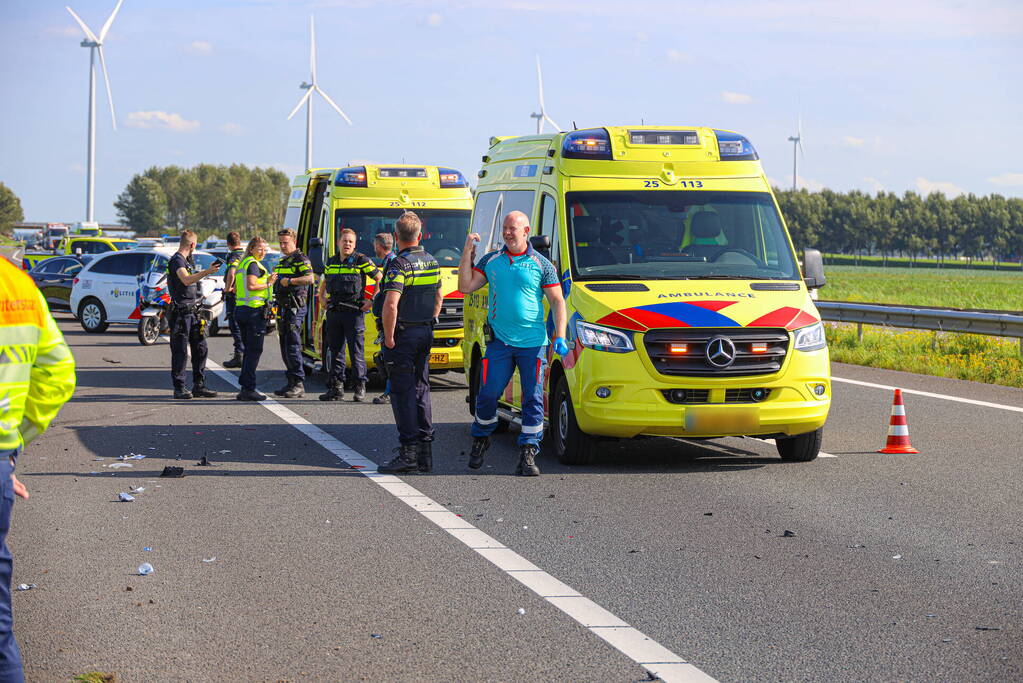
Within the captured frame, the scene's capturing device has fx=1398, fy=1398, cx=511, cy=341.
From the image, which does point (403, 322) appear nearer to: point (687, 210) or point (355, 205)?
point (687, 210)

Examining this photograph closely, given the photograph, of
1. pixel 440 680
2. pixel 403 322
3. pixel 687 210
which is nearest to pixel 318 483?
pixel 403 322

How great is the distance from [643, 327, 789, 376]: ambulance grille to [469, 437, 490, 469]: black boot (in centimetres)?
133

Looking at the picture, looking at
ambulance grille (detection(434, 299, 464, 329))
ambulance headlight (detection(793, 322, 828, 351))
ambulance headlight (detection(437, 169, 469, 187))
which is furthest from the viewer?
ambulance headlight (detection(437, 169, 469, 187))

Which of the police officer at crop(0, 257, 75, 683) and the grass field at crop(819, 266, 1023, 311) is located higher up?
the police officer at crop(0, 257, 75, 683)

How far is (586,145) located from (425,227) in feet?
19.9

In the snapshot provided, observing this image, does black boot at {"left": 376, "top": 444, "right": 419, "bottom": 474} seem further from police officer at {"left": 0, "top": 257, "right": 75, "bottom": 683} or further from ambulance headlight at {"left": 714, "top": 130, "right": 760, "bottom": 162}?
police officer at {"left": 0, "top": 257, "right": 75, "bottom": 683}

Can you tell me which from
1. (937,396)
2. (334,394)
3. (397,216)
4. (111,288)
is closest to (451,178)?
(397,216)

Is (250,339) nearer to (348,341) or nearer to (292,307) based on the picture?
(292,307)

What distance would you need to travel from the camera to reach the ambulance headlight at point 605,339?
973 centimetres

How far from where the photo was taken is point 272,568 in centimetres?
678

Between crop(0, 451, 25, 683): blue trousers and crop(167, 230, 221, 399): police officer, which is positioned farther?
crop(167, 230, 221, 399): police officer

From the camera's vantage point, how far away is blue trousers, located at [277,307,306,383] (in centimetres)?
1530

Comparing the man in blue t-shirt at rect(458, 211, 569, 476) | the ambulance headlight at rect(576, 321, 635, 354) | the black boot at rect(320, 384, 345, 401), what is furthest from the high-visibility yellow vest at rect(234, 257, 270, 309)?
the ambulance headlight at rect(576, 321, 635, 354)

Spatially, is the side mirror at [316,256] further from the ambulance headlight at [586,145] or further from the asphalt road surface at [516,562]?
the ambulance headlight at [586,145]
